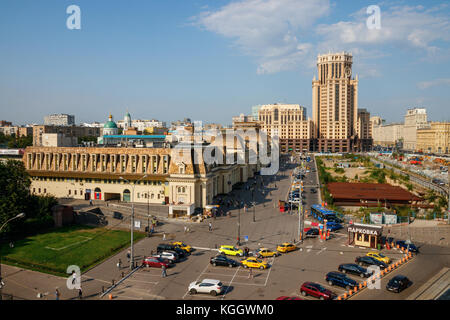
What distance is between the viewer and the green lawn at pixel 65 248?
36281 mm

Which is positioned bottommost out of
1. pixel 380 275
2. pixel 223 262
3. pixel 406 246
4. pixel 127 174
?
pixel 380 275

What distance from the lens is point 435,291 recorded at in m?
26.9

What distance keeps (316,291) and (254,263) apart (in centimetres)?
822

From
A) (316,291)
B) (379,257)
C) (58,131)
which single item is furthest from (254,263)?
(58,131)

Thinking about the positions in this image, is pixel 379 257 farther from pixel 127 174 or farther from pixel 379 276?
→ pixel 127 174

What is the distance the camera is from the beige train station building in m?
58.5

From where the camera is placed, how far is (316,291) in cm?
2736

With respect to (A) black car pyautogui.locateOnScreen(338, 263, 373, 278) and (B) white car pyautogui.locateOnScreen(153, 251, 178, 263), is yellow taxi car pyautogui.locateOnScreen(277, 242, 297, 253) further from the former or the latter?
(B) white car pyautogui.locateOnScreen(153, 251, 178, 263)

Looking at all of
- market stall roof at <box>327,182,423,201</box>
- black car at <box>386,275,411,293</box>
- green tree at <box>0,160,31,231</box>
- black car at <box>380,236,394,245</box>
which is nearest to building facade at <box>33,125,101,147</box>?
green tree at <box>0,160,31,231</box>

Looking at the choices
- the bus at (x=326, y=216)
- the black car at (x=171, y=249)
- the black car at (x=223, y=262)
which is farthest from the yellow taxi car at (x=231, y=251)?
the bus at (x=326, y=216)

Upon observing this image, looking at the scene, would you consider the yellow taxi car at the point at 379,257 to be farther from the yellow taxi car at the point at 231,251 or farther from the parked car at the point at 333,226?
the yellow taxi car at the point at 231,251

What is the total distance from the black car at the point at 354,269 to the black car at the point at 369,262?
2294 millimetres
